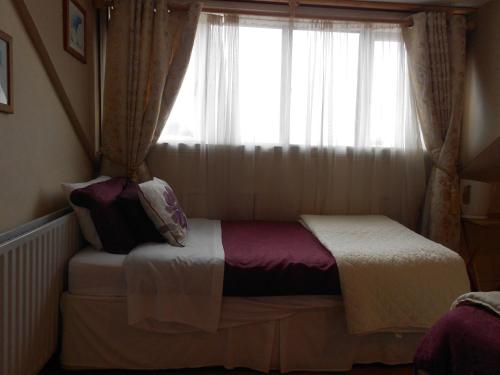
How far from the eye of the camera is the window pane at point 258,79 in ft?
9.39

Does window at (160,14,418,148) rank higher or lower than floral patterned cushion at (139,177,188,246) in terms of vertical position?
higher

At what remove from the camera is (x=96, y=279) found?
1.92 meters

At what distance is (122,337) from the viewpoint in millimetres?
Result: 1922

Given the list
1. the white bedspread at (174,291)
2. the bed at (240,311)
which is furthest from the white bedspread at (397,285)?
the white bedspread at (174,291)

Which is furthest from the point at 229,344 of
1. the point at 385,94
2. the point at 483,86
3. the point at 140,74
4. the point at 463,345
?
the point at 483,86

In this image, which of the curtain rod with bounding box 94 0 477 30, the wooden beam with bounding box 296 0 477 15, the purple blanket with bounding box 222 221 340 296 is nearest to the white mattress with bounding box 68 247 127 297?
the purple blanket with bounding box 222 221 340 296

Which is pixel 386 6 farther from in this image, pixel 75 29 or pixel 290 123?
pixel 75 29

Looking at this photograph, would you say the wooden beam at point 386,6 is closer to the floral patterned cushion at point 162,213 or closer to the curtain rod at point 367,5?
the curtain rod at point 367,5

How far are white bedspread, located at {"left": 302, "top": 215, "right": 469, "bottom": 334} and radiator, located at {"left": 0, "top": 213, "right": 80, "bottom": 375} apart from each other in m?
1.42

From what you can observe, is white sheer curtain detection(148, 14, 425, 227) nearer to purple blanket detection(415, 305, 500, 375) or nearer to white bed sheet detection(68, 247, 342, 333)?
white bed sheet detection(68, 247, 342, 333)

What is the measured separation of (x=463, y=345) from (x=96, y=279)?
163 centimetres

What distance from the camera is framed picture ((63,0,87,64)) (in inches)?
84.7

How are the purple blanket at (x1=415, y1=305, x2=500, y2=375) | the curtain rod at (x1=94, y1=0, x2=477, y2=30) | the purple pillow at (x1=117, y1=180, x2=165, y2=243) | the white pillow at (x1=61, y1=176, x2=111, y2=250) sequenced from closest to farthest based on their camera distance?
the purple blanket at (x1=415, y1=305, x2=500, y2=375)
the white pillow at (x1=61, y1=176, x2=111, y2=250)
the purple pillow at (x1=117, y1=180, x2=165, y2=243)
the curtain rod at (x1=94, y1=0, x2=477, y2=30)

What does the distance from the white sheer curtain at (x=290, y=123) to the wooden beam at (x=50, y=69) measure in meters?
0.56
